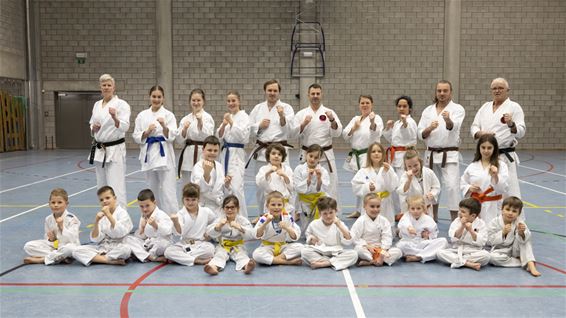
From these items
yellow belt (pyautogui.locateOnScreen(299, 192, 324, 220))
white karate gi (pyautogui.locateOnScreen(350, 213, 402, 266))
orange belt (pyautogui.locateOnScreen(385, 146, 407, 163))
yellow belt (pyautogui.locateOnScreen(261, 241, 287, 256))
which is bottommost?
yellow belt (pyautogui.locateOnScreen(261, 241, 287, 256))

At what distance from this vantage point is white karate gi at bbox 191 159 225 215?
5.91 metres

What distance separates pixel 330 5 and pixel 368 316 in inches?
609

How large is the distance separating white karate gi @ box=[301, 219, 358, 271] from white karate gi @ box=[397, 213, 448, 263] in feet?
2.01

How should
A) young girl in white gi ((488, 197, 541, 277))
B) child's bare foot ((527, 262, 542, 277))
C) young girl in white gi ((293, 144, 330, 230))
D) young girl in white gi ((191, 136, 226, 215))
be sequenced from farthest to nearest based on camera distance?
1. young girl in white gi ((293, 144, 330, 230))
2. young girl in white gi ((191, 136, 226, 215))
3. young girl in white gi ((488, 197, 541, 277))
4. child's bare foot ((527, 262, 542, 277))

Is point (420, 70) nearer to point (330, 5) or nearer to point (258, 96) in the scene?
point (330, 5)

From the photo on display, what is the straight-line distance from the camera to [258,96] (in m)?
18.1

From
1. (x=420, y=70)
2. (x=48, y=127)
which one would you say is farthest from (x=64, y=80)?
(x=420, y=70)

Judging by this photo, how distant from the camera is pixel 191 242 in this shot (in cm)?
530

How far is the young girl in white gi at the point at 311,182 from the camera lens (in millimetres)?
6125

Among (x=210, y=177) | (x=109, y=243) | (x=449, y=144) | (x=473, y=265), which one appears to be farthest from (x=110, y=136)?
(x=473, y=265)

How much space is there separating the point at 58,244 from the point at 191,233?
1420mm

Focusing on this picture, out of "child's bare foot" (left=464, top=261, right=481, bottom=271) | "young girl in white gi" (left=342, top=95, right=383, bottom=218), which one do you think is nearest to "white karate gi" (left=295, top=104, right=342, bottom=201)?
"young girl in white gi" (left=342, top=95, right=383, bottom=218)

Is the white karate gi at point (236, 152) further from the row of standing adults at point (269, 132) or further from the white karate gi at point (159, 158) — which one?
the white karate gi at point (159, 158)

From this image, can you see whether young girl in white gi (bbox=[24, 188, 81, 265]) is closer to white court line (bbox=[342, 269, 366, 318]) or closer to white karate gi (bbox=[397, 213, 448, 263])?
white court line (bbox=[342, 269, 366, 318])
